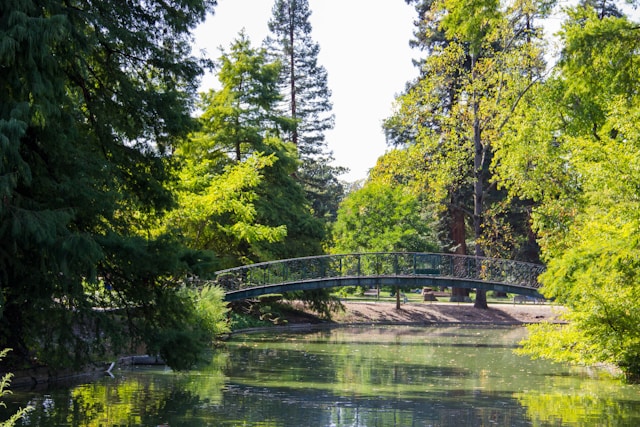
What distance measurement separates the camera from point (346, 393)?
51.0 ft

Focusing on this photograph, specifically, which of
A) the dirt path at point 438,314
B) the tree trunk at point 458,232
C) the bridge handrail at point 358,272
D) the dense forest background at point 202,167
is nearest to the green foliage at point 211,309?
the dense forest background at point 202,167

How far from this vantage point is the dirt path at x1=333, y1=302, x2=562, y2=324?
36.3m

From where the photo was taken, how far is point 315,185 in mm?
57531

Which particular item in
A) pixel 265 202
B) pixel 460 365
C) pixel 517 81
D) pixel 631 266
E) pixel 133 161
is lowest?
pixel 460 365

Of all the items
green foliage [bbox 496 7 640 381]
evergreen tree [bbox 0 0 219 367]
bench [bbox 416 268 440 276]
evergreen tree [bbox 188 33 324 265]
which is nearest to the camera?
evergreen tree [bbox 0 0 219 367]

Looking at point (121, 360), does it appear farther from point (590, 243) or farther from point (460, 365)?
point (590, 243)

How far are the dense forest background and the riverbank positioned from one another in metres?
2.95

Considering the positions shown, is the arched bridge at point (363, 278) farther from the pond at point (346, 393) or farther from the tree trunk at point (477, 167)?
the pond at point (346, 393)

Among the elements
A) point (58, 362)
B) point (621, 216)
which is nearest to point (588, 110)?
point (621, 216)

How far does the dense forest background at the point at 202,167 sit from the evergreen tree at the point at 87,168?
0.11ft

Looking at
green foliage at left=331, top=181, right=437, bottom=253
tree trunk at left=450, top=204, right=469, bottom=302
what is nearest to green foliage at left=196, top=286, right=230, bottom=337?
green foliage at left=331, top=181, right=437, bottom=253

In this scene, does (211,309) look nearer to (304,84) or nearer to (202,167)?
(202,167)

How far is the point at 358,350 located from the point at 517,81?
12507 mm

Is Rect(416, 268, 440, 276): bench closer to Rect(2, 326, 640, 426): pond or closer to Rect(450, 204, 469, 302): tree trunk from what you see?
Rect(2, 326, 640, 426): pond
